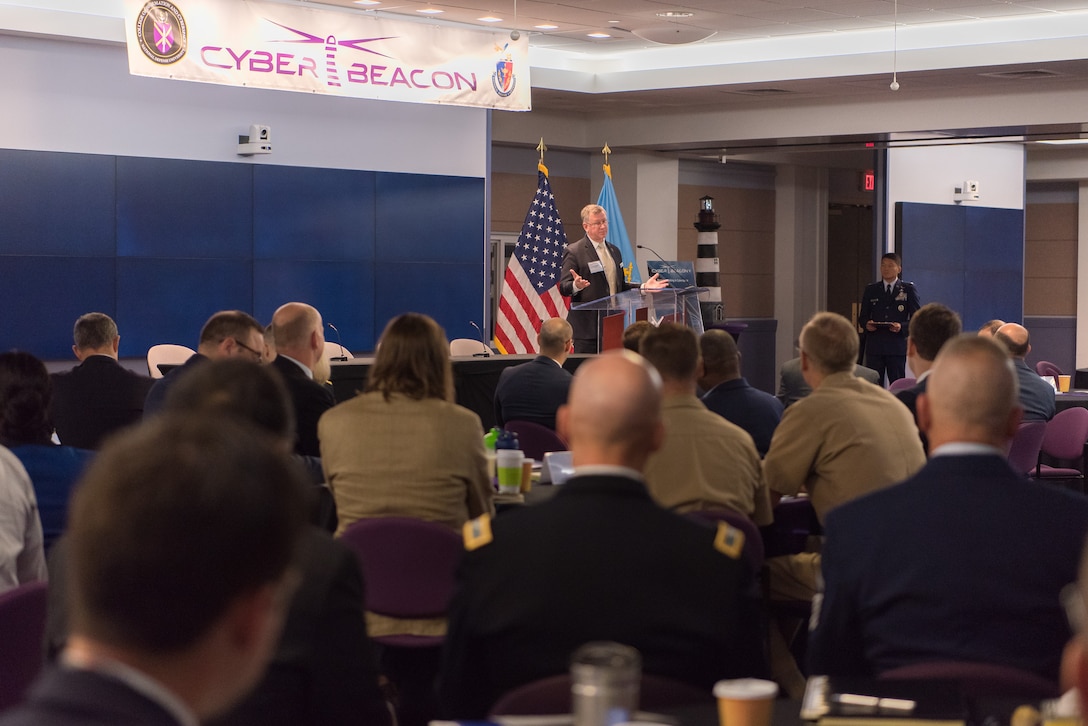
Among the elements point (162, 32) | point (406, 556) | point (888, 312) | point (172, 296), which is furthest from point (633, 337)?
point (888, 312)

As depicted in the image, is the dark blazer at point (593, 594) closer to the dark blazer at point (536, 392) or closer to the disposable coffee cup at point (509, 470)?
the disposable coffee cup at point (509, 470)

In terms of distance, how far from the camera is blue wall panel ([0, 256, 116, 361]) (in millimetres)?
9391

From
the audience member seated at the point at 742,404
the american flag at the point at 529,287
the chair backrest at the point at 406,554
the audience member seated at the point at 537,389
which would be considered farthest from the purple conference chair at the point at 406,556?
the american flag at the point at 529,287

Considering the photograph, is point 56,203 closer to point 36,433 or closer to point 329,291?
point 329,291

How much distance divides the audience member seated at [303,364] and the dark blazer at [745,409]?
5.05 feet

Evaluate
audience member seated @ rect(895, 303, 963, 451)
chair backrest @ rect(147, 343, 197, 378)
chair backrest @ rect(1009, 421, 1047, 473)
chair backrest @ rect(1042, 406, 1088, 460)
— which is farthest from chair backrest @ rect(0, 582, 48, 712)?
chair backrest @ rect(1042, 406, 1088, 460)

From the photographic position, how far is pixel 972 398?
2717 millimetres

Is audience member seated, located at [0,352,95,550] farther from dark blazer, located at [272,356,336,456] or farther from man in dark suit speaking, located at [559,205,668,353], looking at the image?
man in dark suit speaking, located at [559,205,668,353]

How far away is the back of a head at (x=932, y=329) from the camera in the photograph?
18.6 ft

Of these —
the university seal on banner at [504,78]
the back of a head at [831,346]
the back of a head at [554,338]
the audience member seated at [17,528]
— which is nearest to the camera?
the audience member seated at [17,528]

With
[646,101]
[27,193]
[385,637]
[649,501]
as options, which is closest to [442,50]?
[27,193]

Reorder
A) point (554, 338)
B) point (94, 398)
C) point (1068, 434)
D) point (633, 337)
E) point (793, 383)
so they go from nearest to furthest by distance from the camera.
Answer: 1. point (94, 398)
2. point (633, 337)
3. point (554, 338)
4. point (793, 383)
5. point (1068, 434)

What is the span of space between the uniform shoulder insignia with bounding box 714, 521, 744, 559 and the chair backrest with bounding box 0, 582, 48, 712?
152 centimetres

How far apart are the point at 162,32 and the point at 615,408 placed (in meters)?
7.18
